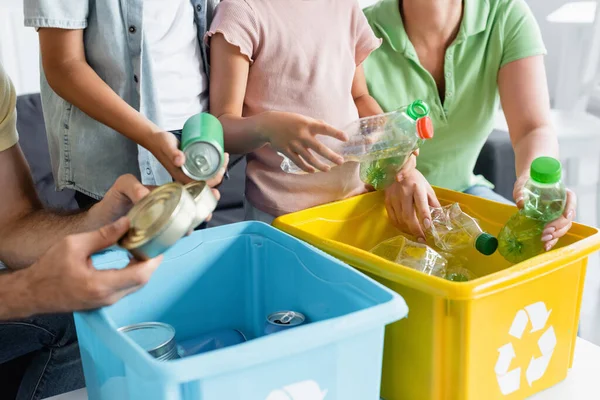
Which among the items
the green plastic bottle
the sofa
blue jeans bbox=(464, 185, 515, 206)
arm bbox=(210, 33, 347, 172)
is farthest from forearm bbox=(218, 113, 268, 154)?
the sofa

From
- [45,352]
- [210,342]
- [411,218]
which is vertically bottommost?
[45,352]

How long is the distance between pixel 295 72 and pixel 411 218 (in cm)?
32

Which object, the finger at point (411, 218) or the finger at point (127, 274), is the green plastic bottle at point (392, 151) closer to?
the finger at point (411, 218)

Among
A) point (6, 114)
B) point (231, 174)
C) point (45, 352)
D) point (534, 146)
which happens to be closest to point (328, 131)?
point (534, 146)

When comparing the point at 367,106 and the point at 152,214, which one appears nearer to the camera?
the point at 152,214

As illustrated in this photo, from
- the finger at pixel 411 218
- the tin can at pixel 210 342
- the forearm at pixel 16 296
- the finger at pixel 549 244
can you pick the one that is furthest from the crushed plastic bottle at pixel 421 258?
the forearm at pixel 16 296

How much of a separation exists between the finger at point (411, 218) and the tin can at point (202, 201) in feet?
1.56

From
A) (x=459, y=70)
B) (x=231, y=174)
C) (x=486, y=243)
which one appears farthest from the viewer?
(x=231, y=174)

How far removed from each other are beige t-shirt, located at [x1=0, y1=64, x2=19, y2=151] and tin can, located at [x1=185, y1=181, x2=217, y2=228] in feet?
2.03

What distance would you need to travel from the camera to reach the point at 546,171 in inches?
32.5

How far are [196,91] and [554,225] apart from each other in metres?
0.65

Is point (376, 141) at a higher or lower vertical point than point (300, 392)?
higher

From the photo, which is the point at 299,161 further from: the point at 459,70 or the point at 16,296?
the point at 459,70

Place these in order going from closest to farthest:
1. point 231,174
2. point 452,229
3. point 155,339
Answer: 1. point 155,339
2. point 452,229
3. point 231,174
